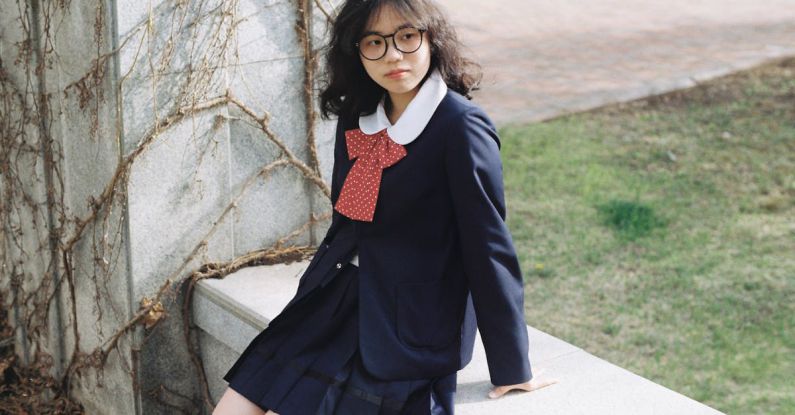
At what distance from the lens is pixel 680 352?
389 centimetres

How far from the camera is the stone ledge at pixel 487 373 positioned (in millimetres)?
2334

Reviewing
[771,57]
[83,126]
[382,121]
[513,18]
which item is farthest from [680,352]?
[513,18]

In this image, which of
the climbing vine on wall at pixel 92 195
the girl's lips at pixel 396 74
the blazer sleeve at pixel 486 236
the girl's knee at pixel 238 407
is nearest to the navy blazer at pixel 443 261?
the blazer sleeve at pixel 486 236

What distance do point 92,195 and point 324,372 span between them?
1098 millimetres

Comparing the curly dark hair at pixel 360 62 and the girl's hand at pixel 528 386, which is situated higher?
the curly dark hair at pixel 360 62

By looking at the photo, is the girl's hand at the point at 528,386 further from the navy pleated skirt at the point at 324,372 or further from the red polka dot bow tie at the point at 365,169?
the red polka dot bow tie at the point at 365,169

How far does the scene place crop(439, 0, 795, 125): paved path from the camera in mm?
7297

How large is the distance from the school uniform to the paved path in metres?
4.34

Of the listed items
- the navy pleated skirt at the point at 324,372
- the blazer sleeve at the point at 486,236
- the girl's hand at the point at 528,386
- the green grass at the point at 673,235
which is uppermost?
the blazer sleeve at the point at 486,236

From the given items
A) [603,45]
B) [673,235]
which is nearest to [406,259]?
[673,235]

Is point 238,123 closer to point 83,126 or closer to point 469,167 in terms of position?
point 83,126

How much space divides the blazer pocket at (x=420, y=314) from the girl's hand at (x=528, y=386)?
0.18m

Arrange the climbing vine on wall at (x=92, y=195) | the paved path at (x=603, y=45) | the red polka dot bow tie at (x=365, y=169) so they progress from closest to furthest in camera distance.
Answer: the red polka dot bow tie at (x=365, y=169) < the climbing vine on wall at (x=92, y=195) < the paved path at (x=603, y=45)

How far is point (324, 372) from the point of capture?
2332 mm
